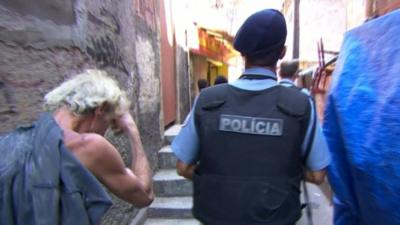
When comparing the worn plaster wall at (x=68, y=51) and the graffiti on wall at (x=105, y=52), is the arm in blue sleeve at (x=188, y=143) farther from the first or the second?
the graffiti on wall at (x=105, y=52)

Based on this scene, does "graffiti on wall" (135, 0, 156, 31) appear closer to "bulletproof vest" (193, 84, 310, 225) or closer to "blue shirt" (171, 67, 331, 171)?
"blue shirt" (171, 67, 331, 171)

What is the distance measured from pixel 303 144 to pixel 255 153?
0.21 metres

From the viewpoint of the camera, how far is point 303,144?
1778mm

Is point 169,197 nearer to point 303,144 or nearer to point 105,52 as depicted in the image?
point 105,52

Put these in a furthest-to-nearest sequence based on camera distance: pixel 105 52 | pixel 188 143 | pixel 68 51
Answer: pixel 105 52 → pixel 68 51 → pixel 188 143

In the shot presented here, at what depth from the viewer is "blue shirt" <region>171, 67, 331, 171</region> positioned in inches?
67.7

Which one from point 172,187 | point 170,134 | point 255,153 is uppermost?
point 255,153

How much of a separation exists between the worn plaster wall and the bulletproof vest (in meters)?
1.07

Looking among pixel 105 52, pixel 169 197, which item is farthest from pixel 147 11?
pixel 169 197

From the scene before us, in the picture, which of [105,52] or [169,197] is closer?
[105,52]

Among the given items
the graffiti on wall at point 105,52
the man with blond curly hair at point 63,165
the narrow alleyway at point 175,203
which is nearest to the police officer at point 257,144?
the man with blond curly hair at point 63,165

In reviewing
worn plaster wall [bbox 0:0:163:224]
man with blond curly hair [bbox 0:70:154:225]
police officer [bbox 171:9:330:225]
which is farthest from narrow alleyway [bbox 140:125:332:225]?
man with blond curly hair [bbox 0:70:154:225]

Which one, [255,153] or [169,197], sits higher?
[255,153]

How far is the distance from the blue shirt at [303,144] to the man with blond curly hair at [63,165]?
0.28 m
